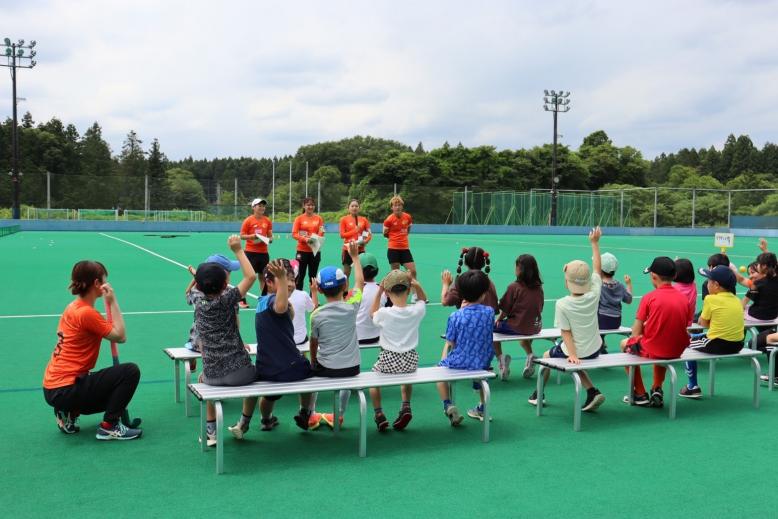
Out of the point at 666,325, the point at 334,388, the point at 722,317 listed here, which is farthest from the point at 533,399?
the point at 334,388

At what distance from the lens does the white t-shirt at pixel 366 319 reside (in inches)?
276

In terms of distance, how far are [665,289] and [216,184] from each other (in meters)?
41.5

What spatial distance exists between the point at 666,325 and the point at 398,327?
7.37 feet

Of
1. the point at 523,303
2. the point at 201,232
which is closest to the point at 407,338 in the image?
the point at 523,303

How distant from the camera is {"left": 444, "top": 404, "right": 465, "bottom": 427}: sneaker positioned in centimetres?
571

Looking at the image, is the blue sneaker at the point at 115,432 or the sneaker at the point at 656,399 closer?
the blue sneaker at the point at 115,432

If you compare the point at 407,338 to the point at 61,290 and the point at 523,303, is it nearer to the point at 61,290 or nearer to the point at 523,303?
the point at 523,303

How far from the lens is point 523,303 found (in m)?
7.14

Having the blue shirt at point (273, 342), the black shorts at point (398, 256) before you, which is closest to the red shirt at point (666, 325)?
the blue shirt at point (273, 342)

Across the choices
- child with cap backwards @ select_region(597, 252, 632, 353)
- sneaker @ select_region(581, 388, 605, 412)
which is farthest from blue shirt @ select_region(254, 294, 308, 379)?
child with cap backwards @ select_region(597, 252, 632, 353)

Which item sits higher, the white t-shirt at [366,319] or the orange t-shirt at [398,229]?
the orange t-shirt at [398,229]

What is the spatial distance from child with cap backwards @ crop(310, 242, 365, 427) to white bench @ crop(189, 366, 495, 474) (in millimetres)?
95

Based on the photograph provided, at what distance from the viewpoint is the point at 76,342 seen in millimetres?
5242

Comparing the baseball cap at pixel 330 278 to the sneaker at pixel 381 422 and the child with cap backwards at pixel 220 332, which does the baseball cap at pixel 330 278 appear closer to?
the child with cap backwards at pixel 220 332
